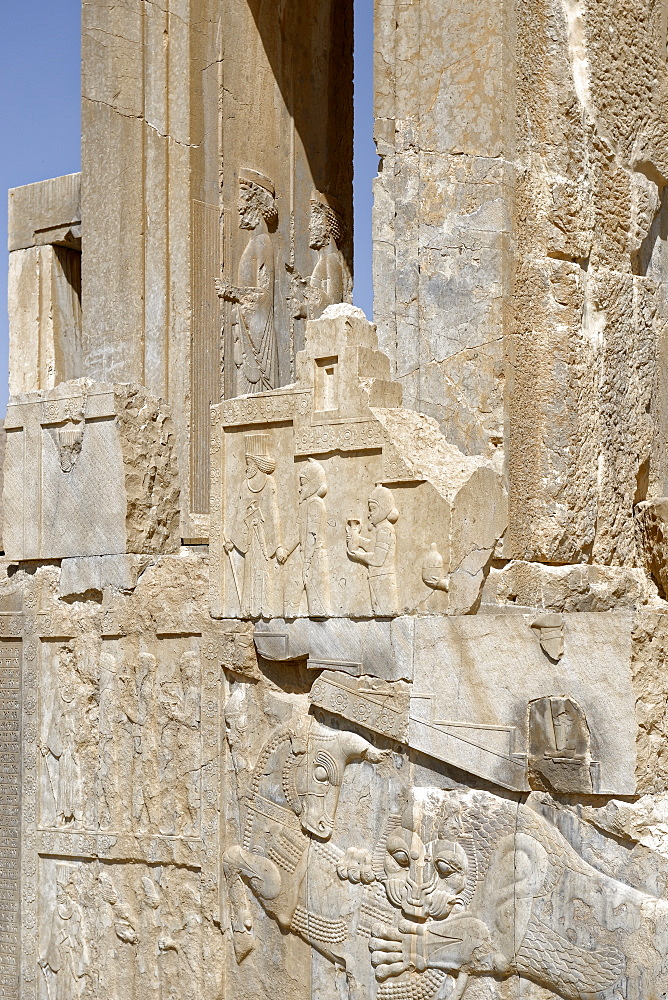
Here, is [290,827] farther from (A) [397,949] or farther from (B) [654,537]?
(B) [654,537]

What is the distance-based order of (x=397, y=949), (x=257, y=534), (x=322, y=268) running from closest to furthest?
(x=397, y=949) < (x=257, y=534) < (x=322, y=268)

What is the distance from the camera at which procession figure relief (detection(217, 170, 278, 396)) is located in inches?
340

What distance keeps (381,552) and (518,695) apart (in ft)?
2.61

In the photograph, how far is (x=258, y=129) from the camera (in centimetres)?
885

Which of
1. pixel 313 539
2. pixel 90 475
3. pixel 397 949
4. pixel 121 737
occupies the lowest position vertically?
pixel 397 949

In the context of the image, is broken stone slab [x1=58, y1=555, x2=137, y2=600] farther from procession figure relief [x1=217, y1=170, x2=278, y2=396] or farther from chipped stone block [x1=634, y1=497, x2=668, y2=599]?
chipped stone block [x1=634, y1=497, x2=668, y2=599]

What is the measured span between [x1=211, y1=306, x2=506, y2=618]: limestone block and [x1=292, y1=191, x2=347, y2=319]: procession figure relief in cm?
343

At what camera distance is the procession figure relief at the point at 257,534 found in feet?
18.7

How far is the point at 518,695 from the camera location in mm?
4930

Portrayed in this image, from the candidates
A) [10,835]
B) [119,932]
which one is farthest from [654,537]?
[10,835]

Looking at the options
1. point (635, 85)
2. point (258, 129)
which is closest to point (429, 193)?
point (635, 85)

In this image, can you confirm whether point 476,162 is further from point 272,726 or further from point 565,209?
point 272,726

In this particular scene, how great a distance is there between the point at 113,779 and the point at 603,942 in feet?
8.14

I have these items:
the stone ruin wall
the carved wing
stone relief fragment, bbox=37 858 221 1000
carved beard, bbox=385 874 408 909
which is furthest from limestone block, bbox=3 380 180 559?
the carved wing
